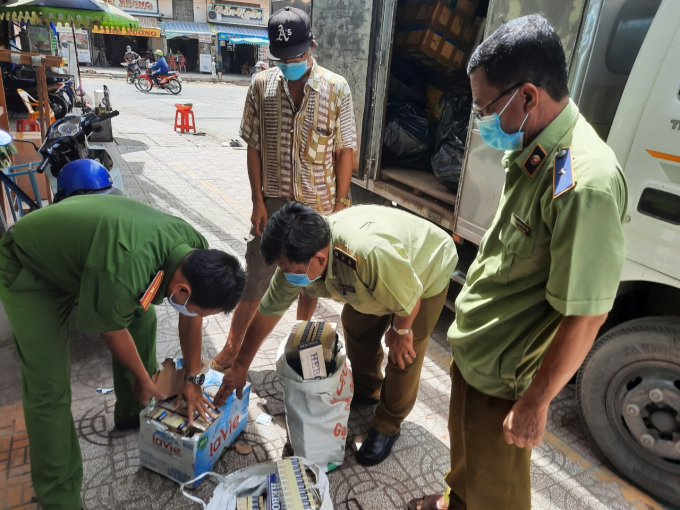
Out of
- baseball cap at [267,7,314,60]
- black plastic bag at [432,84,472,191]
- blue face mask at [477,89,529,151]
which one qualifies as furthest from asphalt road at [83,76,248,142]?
blue face mask at [477,89,529,151]

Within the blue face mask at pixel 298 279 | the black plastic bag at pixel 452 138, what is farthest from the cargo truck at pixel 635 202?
the blue face mask at pixel 298 279

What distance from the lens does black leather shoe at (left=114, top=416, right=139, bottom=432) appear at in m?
2.38

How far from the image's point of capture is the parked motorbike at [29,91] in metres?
9.71

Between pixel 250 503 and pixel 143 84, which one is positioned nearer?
pixel 250 503

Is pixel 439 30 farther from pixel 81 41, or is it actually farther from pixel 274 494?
pixel 81 41

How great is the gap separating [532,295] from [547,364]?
196 millimetres

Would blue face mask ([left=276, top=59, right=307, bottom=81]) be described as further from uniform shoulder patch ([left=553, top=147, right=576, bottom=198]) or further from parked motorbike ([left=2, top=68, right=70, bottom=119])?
parked motorbike ([left=2, top=68, right=70, bottom=119])

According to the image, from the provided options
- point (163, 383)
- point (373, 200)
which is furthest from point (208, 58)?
point (163, 383)

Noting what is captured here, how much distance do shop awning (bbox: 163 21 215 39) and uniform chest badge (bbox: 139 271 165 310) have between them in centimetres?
3033

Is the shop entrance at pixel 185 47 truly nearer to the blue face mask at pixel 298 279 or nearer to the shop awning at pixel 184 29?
the shop awning at pixel 184 29

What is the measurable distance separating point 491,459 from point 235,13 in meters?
33.1

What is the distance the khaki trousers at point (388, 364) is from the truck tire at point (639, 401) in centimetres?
81

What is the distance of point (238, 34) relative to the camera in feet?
95.9

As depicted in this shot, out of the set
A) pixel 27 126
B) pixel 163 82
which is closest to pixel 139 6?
pixel 163 82
